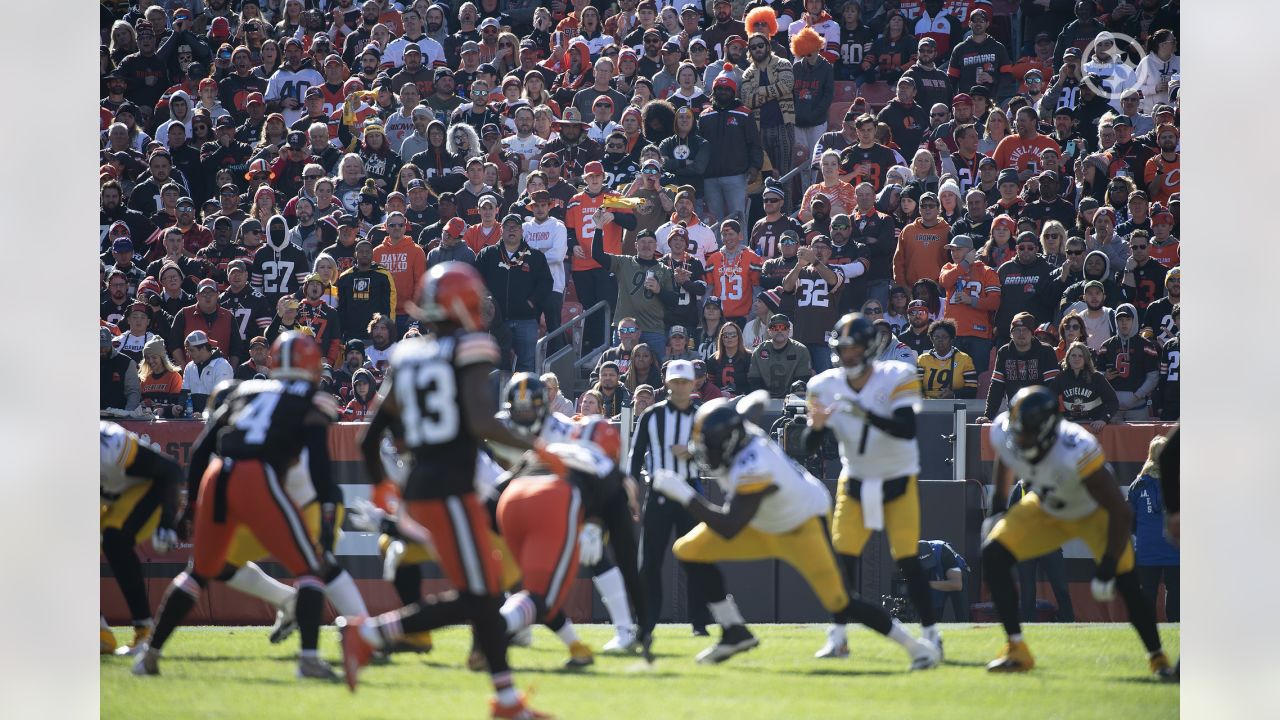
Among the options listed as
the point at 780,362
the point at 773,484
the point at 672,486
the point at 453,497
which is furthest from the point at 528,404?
the point at 780,362

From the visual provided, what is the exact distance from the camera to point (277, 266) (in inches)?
398

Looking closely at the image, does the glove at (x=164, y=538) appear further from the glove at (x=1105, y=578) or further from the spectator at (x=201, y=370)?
the glove at (x=1105, y=578)

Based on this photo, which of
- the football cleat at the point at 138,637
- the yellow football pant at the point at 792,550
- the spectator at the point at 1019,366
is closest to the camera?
the yellow football pant at the point at 792,550

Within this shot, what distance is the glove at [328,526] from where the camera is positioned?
24.5 ft

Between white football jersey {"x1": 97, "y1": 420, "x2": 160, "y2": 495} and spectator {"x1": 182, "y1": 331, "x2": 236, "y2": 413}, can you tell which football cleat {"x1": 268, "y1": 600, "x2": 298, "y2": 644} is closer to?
white football jersey {"x1": 97, "y1": 420, "x2": 160, "y2": 495}

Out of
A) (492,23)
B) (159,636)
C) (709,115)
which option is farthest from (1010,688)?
(492,23)

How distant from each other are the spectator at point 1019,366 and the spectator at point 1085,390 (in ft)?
0.33

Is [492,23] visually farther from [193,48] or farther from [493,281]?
[493,281]

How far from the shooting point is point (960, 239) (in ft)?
30.5

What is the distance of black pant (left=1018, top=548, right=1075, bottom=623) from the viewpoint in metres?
8.41

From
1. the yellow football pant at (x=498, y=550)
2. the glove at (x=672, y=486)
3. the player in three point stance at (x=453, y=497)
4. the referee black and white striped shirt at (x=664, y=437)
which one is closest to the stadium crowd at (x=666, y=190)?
the referee black and white striped shirt at (x=664, y=437)

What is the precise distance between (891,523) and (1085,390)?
7.00 feet

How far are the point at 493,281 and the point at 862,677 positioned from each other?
164 inches
